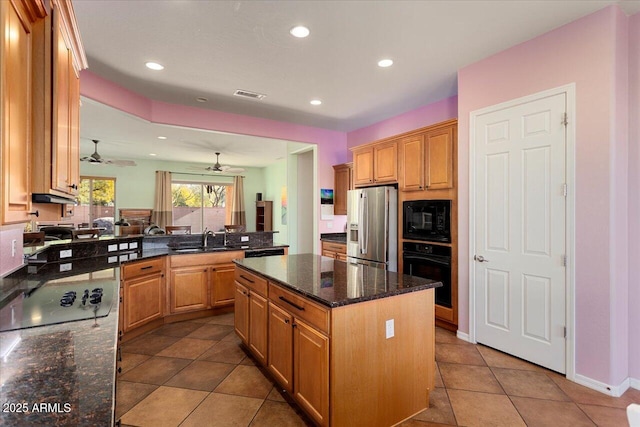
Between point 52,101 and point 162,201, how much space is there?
7753 millimetres

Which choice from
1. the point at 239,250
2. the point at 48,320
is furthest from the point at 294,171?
the point at 48,320

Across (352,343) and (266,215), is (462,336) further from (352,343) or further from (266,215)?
(266,215)

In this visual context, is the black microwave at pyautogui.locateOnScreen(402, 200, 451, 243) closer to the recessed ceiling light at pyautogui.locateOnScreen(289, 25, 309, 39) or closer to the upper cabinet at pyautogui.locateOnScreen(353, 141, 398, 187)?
the upper cabinet at pyautogui.locateOnScreen(353, 141, 398, 187)

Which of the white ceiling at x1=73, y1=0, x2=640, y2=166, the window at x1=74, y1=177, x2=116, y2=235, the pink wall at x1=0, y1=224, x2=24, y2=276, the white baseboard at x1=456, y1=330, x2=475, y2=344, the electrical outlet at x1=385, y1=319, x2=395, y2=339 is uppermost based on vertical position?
the white ceiling at x1=73, y1=0, x2=640, y2=166

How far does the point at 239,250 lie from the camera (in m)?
4.12

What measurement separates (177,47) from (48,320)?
2403mm

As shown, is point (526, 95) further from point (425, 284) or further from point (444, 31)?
point (425, 284)

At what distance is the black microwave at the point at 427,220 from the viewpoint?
3.47 meters

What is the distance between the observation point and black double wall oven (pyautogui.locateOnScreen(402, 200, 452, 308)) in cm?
347

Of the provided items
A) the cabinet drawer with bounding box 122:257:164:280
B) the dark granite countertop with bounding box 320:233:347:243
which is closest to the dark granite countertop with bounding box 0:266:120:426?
the cabinet drawer with bounding box 122:257:164:280

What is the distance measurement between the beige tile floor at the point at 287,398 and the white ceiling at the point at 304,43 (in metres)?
Answer: 2.78

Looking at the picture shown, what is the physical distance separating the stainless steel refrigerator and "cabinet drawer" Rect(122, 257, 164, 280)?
2.48 metres

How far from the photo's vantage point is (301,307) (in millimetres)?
1962

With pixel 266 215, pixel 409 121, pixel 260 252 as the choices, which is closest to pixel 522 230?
pixel 409 121
